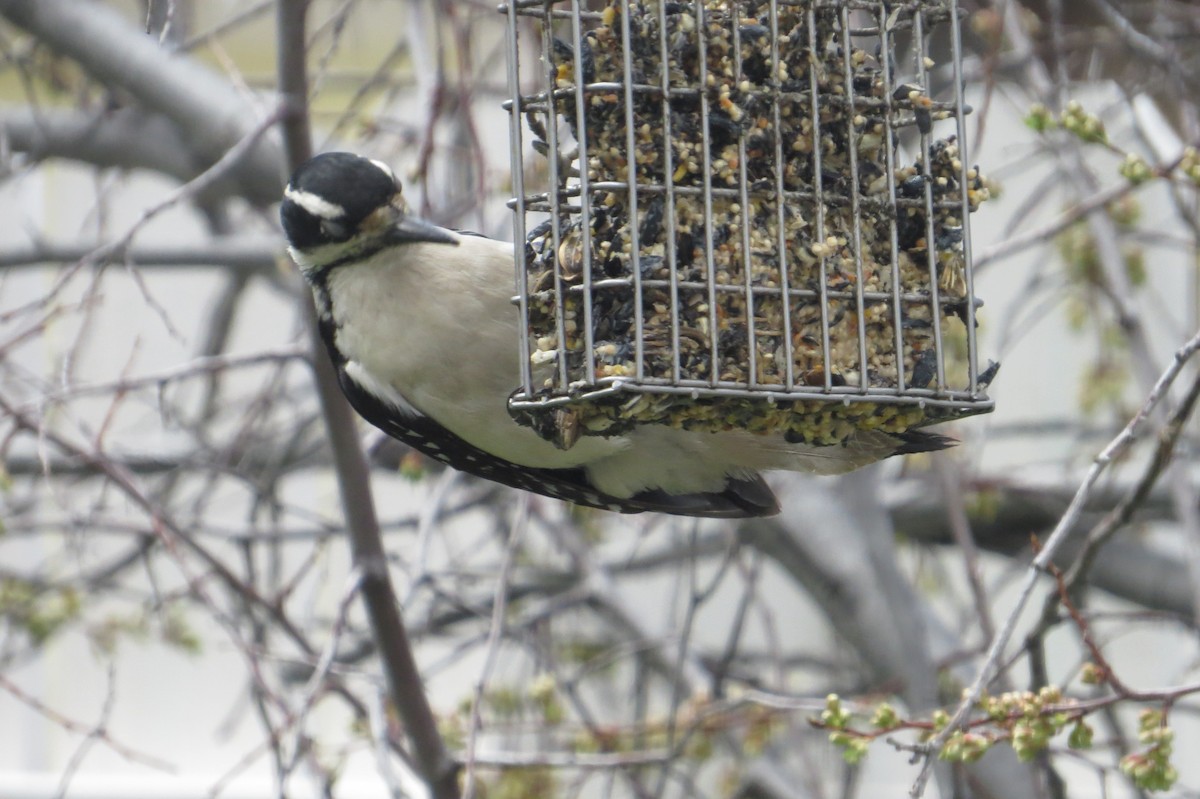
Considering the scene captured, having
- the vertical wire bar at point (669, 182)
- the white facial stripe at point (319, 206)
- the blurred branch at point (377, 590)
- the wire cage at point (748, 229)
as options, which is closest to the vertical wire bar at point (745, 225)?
the wire cage at point (748, 229)

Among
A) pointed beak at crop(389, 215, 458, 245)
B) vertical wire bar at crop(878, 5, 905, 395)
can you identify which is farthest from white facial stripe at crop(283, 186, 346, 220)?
vertical wire bar at crop(878, 5, 905, 395)

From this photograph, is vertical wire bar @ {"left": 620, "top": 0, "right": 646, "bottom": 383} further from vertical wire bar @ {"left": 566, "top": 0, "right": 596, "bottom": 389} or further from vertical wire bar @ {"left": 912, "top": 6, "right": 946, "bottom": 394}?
vertical wire bar @ {"left": 912, "top": 6, "right": 946, "bottom": 394}

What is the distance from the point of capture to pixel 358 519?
4.34 meters

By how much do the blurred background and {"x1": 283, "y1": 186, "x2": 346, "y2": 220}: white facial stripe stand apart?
0.62 metres

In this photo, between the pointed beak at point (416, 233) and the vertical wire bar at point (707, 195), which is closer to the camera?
the vertical wire bar at point (707, 195)

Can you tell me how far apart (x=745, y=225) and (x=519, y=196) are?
19.0 inches

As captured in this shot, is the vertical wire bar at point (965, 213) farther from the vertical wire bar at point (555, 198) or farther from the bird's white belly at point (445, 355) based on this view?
the bird's white belly at point (445, 355)

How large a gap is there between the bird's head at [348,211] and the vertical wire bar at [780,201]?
3.02 feet

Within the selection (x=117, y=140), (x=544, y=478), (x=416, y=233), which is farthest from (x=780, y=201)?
(x=117, y=140)

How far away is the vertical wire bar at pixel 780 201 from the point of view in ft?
8.54

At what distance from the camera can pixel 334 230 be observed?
3.36 meters

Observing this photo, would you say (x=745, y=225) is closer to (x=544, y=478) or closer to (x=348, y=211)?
(x=348, y=211)

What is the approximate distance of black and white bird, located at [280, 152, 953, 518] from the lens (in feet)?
10.9

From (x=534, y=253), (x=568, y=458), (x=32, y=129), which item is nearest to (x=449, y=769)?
(x=568, y=458)
